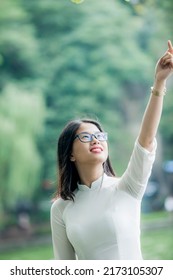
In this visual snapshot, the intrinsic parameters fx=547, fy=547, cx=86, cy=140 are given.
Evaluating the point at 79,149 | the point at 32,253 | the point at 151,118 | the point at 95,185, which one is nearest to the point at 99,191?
the point at 95,185

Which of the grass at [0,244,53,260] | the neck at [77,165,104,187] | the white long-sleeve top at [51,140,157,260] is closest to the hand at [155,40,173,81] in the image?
the white long-sleeve top at [51,140,157,260]

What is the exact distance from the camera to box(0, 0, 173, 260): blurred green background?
2.79m

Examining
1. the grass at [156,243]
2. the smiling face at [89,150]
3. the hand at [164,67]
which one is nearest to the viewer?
the hand at [164,67]

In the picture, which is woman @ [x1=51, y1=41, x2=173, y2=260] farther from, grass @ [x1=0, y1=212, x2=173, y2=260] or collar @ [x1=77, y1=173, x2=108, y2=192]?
grass @ [x1=0, y1=212, x2=173, y2=260]

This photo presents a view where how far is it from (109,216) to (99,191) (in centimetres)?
8

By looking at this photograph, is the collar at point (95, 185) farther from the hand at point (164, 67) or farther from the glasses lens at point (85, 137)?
the hand at point (164, 67)

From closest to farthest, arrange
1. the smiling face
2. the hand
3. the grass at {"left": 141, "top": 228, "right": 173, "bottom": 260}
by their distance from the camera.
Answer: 1. the hand
2. the smiling face
3. the grass at {"left": 141, "top": 228, "right": 173, "bottom": 260}

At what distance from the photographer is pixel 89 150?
4.53ft

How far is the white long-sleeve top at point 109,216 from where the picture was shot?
1287 mm

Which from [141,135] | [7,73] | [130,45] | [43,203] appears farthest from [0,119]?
[141,135]

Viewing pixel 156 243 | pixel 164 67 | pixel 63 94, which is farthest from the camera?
pixel 63 94

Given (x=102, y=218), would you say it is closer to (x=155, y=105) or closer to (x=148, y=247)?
(x=155, y=105)

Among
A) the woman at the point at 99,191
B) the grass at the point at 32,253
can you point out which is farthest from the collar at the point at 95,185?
the grass at the point at 32,253

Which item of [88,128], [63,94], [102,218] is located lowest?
[102,218]
